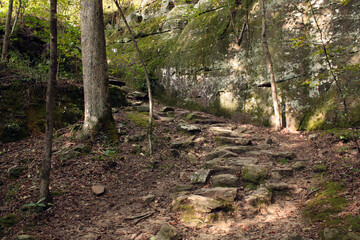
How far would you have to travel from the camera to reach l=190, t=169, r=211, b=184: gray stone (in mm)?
4676

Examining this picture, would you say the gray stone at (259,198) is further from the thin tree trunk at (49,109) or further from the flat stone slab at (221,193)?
the thin tree trunk at (49,109)

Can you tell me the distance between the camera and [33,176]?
178 inches

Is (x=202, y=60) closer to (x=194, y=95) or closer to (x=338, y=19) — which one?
(x=194, y=95)

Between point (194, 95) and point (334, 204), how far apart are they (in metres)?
7.56

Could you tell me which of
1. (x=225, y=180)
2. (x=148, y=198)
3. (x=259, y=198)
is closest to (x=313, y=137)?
(x=225, y=180)

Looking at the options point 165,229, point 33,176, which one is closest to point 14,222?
point 33,176

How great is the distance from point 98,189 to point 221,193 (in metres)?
2.43

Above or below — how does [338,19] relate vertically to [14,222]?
above

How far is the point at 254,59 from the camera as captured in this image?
863 centimetres

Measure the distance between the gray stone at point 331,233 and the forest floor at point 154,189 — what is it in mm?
57

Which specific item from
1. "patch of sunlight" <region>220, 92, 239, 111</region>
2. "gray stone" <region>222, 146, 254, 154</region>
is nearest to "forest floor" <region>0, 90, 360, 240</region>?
"gray stone" <region>222, 146, 254, 154</region>

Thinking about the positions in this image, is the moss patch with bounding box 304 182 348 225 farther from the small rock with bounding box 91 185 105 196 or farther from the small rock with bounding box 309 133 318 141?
the small rock with bounding box 91 185 105 196

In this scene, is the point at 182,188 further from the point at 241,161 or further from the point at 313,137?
the point at 313,137

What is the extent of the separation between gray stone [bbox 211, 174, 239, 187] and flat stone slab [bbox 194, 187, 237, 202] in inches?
15.2
